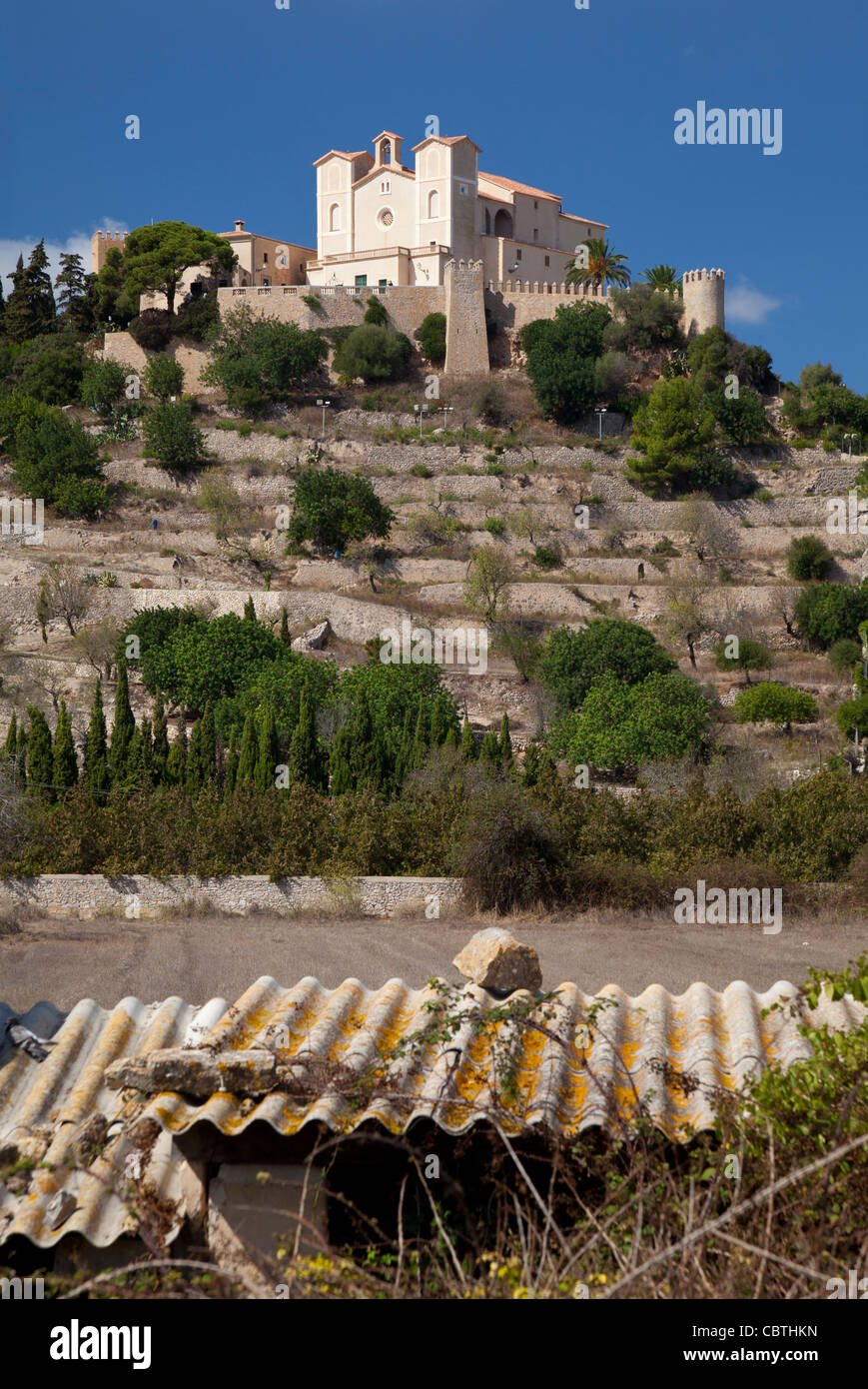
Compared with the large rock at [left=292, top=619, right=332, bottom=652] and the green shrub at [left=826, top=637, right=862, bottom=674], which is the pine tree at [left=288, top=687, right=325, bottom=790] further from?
the green shrub at [left=826, top=637, right=862, bottom=674]

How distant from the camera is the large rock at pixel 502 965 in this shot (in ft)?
23.7

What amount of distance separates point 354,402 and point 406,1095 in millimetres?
53282

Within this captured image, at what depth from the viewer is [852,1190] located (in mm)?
3953

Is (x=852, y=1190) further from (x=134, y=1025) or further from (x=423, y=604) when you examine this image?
(x=423, y=604)

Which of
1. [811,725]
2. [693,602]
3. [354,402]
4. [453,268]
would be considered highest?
[453,268]

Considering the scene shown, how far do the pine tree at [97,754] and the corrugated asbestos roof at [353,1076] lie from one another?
21.1m

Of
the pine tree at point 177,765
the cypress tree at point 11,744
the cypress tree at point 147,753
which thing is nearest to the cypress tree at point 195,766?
the pine tree at point 177,765

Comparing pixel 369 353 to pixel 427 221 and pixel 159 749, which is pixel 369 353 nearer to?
pixel 427 221

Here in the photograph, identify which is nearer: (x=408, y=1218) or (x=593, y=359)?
(x=408, y=1218)

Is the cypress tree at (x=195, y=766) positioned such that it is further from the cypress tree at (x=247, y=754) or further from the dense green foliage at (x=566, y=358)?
the dense green foliage at (x=566, y=358)

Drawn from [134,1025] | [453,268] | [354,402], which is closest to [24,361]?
[354,402]

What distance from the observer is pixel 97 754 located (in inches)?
1073

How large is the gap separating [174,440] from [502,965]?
151 feet

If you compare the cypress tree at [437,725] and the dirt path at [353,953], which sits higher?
the cypress tree at [437,725]
